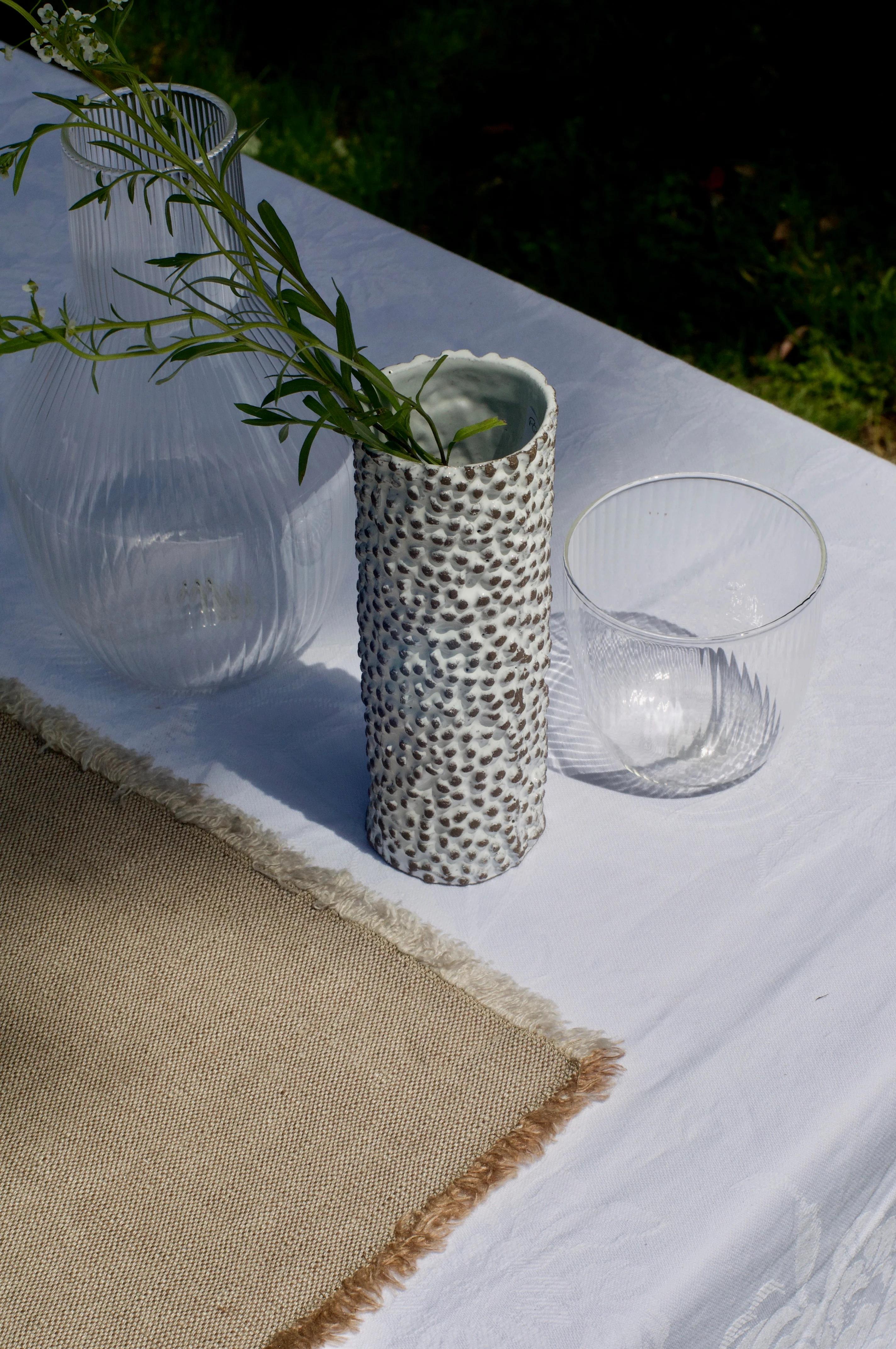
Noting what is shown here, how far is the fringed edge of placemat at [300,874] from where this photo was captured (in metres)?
0.72

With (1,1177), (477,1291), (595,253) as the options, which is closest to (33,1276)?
(1,1177)

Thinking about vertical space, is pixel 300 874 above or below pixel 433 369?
below

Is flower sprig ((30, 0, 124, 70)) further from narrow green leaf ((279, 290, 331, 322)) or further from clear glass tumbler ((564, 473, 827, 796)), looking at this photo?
clear glass tumbler ((564, 473, 827, 796))

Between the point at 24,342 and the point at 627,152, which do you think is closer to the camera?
the point at 24,342

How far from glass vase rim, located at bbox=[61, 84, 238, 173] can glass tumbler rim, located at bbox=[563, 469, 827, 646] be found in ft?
0.96

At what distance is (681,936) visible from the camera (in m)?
0.77

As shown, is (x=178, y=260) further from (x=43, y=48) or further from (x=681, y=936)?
(x=681, y=936)

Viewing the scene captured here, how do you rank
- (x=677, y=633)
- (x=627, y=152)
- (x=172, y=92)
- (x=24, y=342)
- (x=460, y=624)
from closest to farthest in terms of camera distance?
(x=24, y=342)
(x=460, y=624)
(x=172, y=92)
(x=677, y=633)
(x=627, y=152)

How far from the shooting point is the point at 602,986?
74 centimetres

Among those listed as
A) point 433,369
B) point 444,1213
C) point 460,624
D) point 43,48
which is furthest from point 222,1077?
point 43,48

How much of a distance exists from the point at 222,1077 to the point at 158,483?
0.33 meters

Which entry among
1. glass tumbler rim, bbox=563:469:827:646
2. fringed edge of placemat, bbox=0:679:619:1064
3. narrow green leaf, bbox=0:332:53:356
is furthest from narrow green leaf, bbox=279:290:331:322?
fringed edge of placemat, bbox=0:679:619:1064

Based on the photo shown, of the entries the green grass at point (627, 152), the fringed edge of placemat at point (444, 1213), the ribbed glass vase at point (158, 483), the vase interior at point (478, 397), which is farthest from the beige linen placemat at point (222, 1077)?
the green grass at point (627, 152)

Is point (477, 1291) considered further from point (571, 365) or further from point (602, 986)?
point (571, 365)
